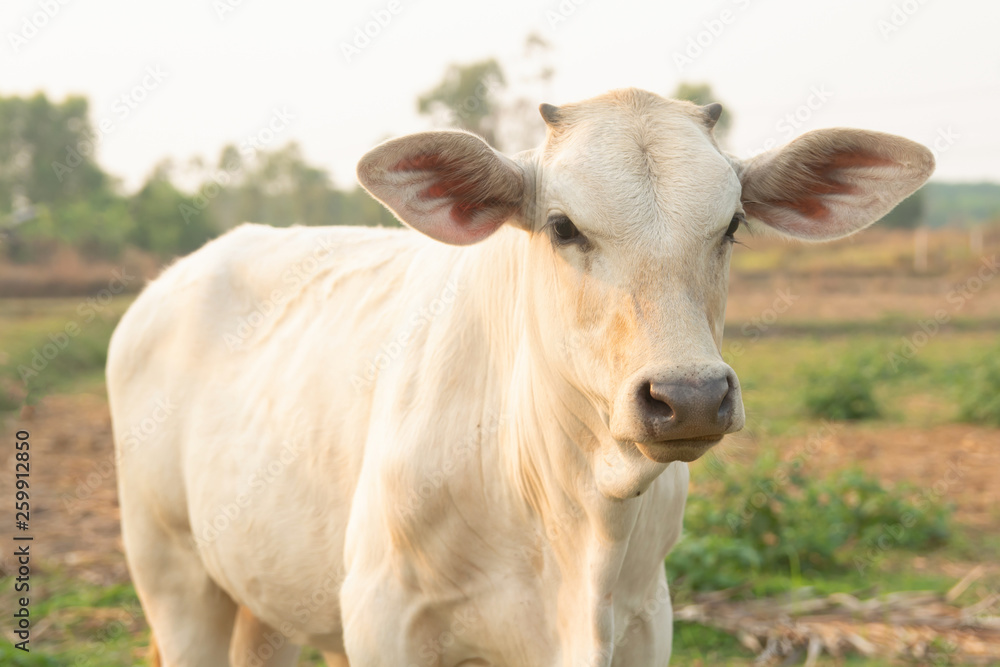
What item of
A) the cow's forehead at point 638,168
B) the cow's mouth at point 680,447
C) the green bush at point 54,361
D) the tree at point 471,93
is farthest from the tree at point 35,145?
the cow's mouth at point 680,447

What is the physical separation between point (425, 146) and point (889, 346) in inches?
513

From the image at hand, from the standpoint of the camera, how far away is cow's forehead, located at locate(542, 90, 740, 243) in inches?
86.9

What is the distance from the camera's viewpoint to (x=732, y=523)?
5953 millimetres

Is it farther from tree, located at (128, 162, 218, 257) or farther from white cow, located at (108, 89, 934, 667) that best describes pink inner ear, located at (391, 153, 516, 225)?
tree, located at (128, 162, 218, 257)

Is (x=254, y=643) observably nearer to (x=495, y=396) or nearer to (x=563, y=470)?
(x=495, y=396)

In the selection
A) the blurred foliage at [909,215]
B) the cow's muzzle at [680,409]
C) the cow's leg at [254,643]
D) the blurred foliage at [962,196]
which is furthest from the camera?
the blurred foliage at [962,196]

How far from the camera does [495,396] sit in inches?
109

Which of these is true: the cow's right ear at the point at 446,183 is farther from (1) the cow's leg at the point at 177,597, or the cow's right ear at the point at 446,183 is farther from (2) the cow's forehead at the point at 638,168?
(1) the cow's leg at the point at 177,597

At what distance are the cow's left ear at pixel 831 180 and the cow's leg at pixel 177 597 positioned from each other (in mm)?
2697

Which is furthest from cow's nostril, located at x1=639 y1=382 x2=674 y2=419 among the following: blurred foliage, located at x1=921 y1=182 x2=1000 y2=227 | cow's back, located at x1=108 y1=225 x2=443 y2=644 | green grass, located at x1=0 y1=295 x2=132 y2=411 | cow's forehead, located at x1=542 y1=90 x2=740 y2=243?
blurred foliage, located at x1=921 y1=182 x2=1000 y2=227

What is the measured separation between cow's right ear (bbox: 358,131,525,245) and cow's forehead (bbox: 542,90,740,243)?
151mm

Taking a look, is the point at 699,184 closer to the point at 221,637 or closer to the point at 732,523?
the point at 221,637

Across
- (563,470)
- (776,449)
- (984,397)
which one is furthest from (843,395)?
(563,470)

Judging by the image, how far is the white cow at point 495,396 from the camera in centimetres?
221
